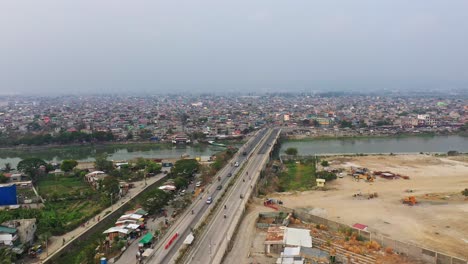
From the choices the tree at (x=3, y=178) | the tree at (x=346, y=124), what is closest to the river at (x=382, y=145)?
the tree at (x=346, y=124)

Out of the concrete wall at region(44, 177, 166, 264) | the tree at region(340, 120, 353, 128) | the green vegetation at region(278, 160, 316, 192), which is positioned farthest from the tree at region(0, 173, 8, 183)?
the tree at region(340, 120, 353, 128)

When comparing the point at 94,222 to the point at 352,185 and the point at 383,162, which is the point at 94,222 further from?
the point at 383,162

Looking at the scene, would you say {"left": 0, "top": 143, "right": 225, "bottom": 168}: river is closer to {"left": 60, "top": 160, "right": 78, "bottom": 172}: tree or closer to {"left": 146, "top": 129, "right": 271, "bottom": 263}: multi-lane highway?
{"left": 60, "top": 160, "right": 78, "bottom": 172}: tree

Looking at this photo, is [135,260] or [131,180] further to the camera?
[131,180]

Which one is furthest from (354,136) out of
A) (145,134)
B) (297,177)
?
(145,134)

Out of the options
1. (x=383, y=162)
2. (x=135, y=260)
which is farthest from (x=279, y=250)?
(x=383, y=162)

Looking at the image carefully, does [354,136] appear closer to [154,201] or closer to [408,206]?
[408,206]
